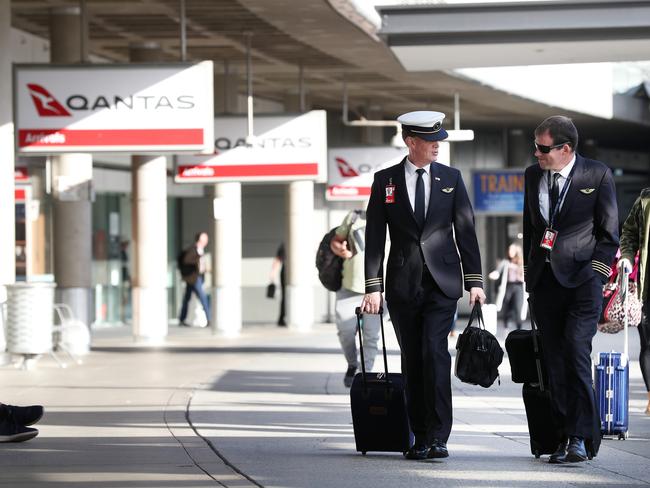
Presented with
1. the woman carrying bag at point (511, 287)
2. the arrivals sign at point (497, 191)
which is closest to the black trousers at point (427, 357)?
the woman carrying bag at point (511, 287)

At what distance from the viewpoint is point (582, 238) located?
7.86 metres

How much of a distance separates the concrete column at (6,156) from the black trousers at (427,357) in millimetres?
8908

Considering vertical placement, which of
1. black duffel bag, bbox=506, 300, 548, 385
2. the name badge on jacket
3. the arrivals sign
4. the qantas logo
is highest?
the qantas logo

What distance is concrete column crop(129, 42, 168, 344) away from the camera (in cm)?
2083

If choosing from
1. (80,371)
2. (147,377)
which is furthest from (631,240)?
(80,371)

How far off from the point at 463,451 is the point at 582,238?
143 cm

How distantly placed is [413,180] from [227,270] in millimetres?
16271

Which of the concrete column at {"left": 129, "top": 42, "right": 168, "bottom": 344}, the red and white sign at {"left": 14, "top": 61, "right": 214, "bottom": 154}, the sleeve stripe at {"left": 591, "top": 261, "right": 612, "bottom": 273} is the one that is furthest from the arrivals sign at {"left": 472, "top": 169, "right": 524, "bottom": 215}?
the sleeve stripe at {"left": 591, "top": 261, "right": 612, "bottom": 273}

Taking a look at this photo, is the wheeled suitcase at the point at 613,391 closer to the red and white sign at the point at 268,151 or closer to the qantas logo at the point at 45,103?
the qantas logo at the point at 45,103

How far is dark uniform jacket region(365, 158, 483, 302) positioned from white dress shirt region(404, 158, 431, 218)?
0.02m

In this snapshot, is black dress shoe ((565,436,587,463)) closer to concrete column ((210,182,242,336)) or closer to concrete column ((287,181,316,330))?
concrete column ((210,182,242,336))

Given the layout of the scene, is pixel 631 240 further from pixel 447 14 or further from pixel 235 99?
pixel 235 99

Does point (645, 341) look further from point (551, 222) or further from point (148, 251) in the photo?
point (148, 251)

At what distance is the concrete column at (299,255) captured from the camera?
89.2 ft
